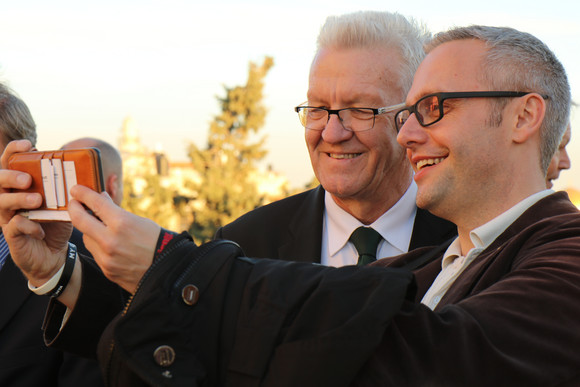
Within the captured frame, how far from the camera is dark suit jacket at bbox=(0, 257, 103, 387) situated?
3.10m

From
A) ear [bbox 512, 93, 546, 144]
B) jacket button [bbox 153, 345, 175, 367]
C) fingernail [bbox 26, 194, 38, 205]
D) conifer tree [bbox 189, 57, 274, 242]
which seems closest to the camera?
jacket button [bbox 153, 345, 175, 367]

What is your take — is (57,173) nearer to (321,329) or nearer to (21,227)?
(21,227)

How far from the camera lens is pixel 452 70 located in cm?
252

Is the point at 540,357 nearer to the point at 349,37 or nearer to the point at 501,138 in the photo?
the point at 501,138

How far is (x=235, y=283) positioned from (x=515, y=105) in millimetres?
1364

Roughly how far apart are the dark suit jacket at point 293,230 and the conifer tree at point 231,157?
722 inches

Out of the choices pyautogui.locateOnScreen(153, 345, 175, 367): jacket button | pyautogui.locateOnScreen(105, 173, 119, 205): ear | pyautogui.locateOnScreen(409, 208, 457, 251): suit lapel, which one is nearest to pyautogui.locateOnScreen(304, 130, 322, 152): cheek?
pyautogui.locateOnScreen(409, 208, 457, 251): suit lapel

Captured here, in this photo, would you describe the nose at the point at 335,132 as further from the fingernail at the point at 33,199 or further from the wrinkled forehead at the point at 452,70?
the fingernail at the point at 33,199

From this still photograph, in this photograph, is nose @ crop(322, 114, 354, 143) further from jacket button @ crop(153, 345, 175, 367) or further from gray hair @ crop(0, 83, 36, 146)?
jacket button @ crop(153, 345, 175, 367)

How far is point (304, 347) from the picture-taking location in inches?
58.2

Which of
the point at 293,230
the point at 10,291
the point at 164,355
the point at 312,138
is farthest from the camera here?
the point at 293,230

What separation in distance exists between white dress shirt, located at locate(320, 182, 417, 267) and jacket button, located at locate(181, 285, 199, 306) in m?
2.14

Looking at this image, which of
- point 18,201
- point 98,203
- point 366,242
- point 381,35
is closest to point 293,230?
point 366,242

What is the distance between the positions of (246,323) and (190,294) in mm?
133
